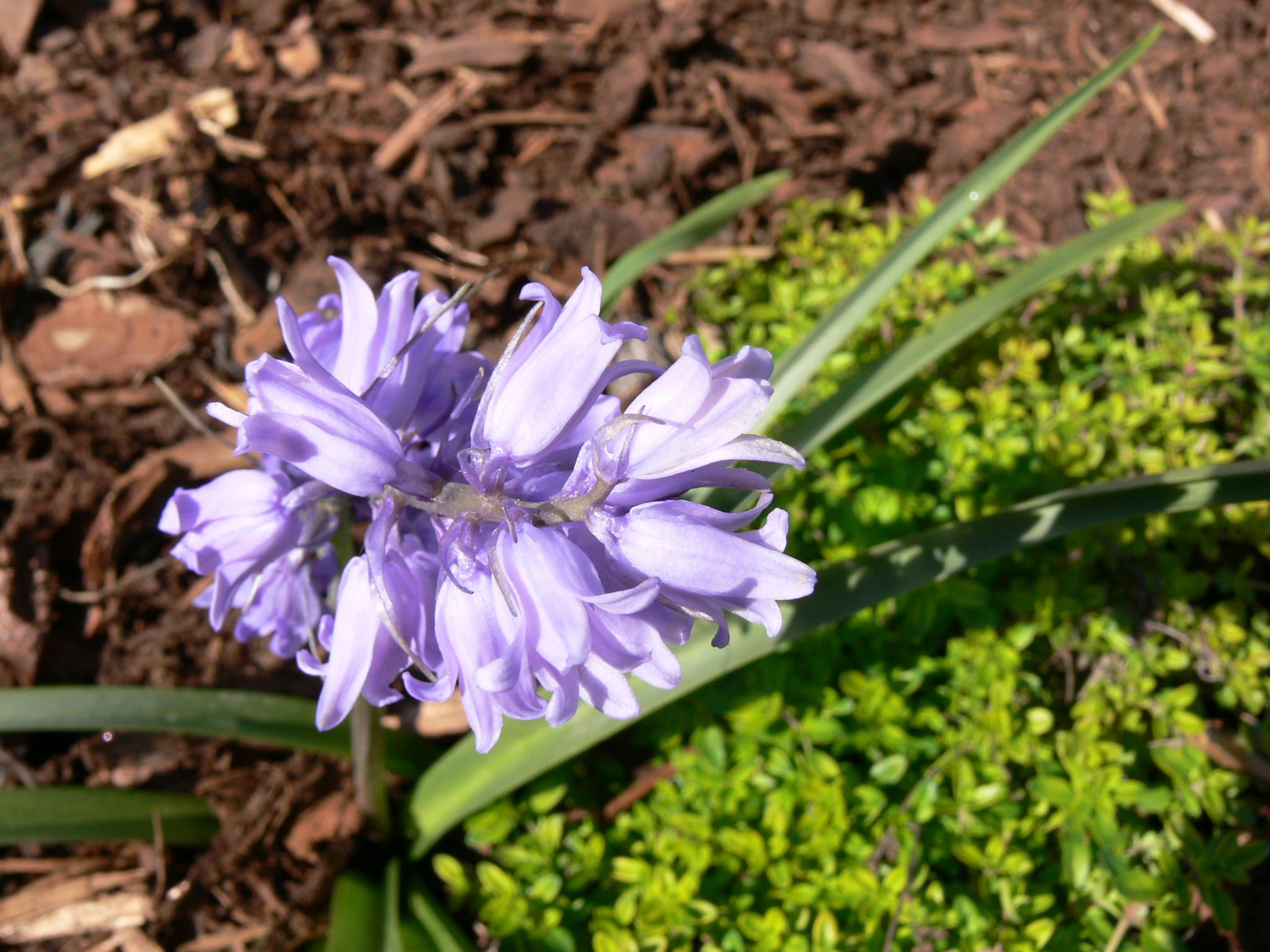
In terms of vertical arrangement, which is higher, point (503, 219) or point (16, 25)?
point (503, 219)

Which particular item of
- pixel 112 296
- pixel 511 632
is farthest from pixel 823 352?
pixel 112 296

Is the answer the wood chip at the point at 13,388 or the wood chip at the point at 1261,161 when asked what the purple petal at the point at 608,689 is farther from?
the wood chip at the point at 1261,161

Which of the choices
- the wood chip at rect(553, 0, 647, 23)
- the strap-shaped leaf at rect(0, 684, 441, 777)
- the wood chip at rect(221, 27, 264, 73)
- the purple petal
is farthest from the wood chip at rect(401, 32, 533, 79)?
the purple petal

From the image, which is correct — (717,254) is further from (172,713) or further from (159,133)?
(172,713)

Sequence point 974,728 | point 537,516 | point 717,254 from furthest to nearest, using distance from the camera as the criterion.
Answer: point 717,254
point 974,728
point 537,516

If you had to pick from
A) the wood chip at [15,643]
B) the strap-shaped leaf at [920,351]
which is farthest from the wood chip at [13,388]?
the strap-shaped leaf at [920,351]

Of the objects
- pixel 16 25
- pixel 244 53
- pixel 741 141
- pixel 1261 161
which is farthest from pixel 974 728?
pixel 16 25

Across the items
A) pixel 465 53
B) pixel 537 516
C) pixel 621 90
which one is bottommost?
pixel 465 53
